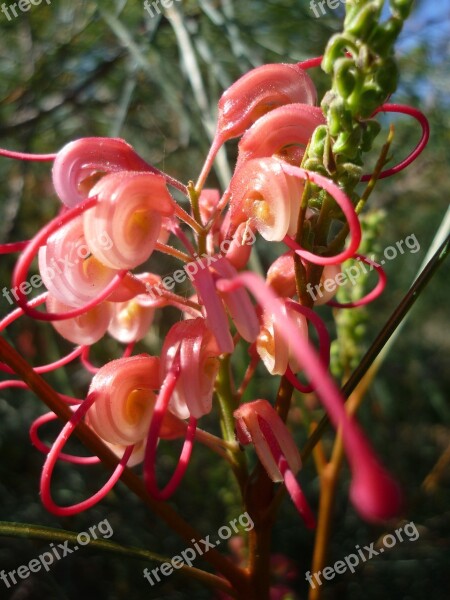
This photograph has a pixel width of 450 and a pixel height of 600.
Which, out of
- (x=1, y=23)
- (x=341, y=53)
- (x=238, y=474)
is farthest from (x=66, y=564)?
(x=1, y=23)

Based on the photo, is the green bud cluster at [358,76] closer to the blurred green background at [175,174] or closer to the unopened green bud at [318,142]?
the unopened green bud at [318,142]

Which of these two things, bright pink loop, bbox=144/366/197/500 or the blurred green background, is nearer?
bright pink loop, bbox=144/366/197/500

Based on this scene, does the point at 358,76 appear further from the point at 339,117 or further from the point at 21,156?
the point at 21,156

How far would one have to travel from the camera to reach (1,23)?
57.0 inches

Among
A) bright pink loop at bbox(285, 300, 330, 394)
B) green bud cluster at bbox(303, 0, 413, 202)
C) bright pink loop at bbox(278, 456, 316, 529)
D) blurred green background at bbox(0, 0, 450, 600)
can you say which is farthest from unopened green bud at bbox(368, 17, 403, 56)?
blurred green background at bbox(0, 0, 450, 600)

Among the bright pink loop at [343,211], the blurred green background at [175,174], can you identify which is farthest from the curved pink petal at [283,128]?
the blurred green background at [175,174]

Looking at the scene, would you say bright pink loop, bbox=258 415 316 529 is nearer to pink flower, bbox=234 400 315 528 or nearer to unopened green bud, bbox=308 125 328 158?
pink flower, bbox=234 400 315 528

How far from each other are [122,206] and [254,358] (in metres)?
0.18

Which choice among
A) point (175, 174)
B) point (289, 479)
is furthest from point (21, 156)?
point (175, 174)

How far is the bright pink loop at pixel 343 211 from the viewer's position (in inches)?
15.5

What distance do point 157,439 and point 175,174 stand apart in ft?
5.75

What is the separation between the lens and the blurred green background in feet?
3.74

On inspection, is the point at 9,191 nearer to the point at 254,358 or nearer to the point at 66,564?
the point at 66,564

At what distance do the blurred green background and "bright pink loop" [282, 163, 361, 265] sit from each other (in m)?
0.51
